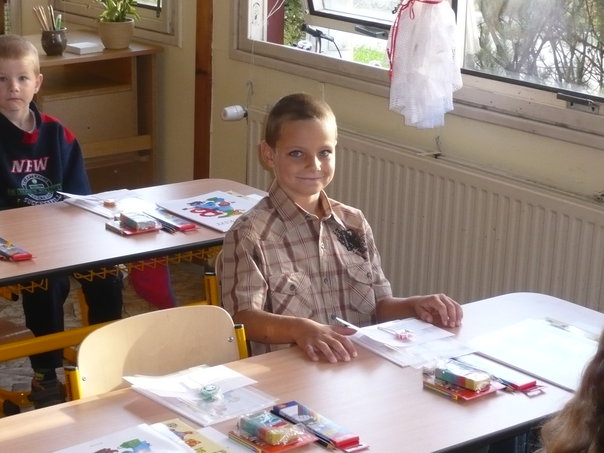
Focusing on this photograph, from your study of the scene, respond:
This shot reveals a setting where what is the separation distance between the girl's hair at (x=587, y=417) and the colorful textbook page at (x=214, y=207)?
2066mm

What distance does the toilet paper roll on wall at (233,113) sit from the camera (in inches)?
177

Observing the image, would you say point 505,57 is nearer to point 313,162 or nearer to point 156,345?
point 313,162

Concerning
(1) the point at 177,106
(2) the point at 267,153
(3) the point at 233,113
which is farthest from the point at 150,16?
(2) the point at 267,153

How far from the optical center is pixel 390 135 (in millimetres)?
4027

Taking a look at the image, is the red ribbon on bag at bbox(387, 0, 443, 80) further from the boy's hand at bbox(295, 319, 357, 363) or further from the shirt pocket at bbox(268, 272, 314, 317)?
the boy's hand at bbox(295, 319, 357, 363)

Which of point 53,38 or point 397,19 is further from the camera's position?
point 53,38

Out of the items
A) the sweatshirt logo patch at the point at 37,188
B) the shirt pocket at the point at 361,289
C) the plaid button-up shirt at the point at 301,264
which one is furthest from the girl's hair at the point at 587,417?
the sweatshirt logo patch at the point at 37,188

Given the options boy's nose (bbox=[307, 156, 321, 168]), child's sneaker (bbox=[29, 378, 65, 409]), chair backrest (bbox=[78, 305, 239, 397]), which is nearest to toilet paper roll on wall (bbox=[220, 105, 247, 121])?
child's sneaker (bbox=[29, 378, 65, 409])

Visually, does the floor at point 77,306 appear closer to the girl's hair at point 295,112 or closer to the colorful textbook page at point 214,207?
the colorful textbook page at point 214,207

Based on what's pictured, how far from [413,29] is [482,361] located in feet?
5.32

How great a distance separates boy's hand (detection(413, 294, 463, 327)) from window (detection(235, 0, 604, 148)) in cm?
106

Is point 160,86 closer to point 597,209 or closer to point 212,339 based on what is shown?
point 597,209

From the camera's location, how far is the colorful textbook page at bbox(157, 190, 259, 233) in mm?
3273

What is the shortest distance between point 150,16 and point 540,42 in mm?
2138
